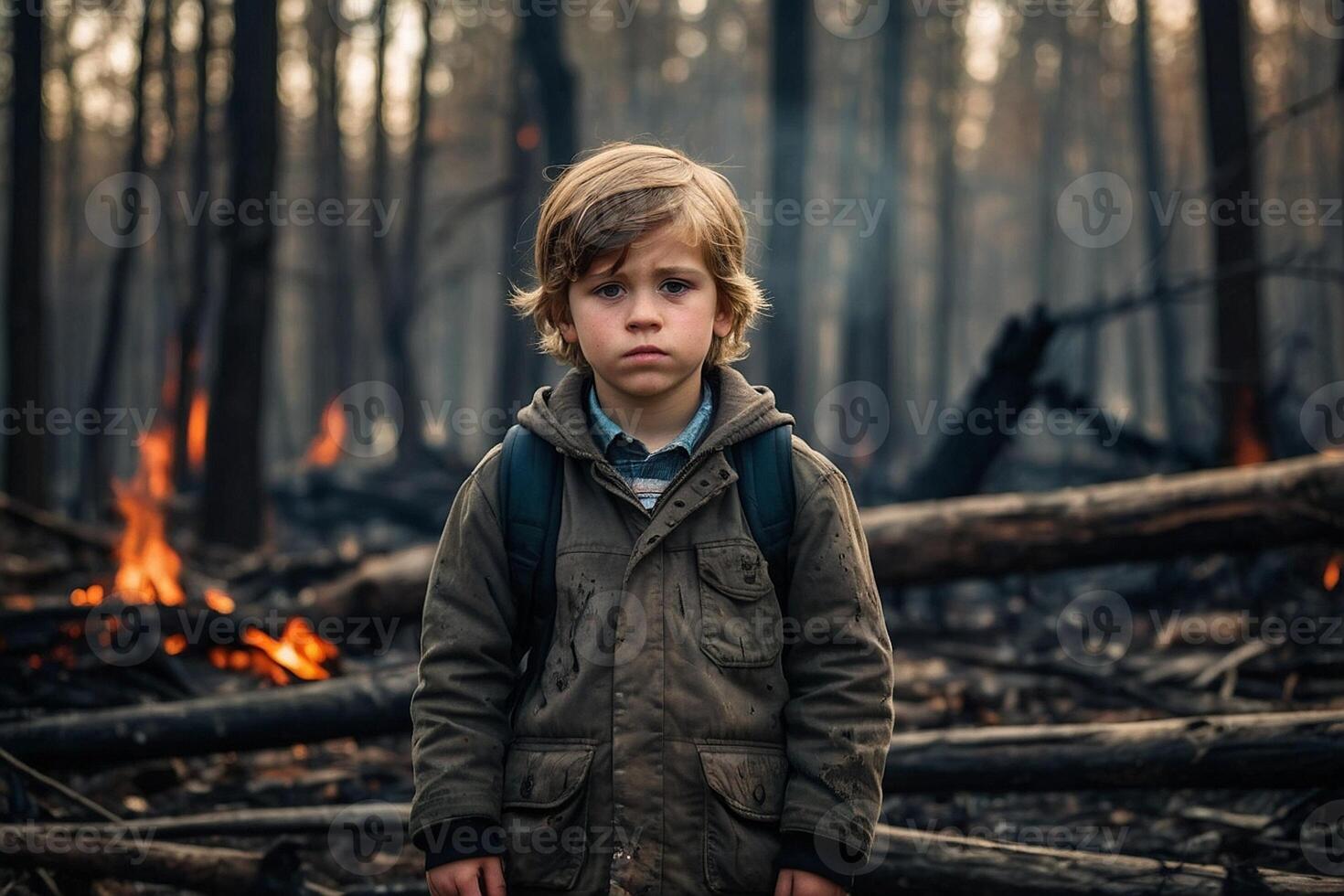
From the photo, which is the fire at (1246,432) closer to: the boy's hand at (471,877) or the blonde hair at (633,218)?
the blonde hair at (633,218)

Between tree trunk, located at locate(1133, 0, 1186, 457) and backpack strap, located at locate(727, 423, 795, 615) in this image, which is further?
tree trunk, located at locate(1133, 0, 1186, 457)

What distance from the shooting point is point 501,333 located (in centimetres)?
1720

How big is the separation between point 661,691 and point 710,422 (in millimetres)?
597

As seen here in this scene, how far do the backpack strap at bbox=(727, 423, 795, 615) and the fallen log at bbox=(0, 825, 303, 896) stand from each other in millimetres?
2023

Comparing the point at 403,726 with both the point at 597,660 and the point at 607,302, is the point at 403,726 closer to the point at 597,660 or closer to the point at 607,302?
the point at 597,660

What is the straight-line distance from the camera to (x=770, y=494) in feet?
7.64

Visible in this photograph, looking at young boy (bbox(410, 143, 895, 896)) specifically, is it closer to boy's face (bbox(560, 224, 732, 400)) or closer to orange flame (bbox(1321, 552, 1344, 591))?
boy's face (bbox(560, 224, 732, 400))

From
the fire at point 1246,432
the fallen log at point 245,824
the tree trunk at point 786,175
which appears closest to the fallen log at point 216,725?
the fallen log at point 245,824

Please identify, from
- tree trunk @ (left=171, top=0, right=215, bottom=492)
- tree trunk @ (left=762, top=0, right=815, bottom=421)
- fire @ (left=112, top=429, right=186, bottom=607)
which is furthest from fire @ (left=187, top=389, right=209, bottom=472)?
tree trunk @ (left=762, top=0, right=815, bottom=421)

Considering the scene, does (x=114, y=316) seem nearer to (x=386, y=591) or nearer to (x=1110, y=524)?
(x=386, y=591)

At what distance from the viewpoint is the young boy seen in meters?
2.15

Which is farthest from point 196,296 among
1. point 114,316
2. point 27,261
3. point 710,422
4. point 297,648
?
point 710,422

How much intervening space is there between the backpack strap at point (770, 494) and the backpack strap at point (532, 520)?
402mm

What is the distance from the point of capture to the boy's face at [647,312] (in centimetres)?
221
